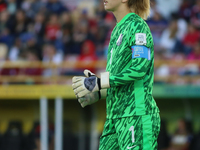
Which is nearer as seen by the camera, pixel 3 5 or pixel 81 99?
pixel 81 99

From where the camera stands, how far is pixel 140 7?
4684 millimetres

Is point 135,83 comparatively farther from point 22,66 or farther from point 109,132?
point 22,66

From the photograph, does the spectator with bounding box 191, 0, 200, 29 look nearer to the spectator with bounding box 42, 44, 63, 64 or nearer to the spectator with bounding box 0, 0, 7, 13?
the spectator with bounding box 42, 44, 63, 64

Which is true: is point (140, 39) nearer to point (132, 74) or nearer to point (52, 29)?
point (132, 74)

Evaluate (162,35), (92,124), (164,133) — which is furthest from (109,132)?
(92,124)

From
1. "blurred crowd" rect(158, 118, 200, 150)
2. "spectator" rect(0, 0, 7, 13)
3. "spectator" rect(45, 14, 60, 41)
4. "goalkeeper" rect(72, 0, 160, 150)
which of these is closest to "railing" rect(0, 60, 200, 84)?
"blurred crowd" rect(158, 118, 200, 150)

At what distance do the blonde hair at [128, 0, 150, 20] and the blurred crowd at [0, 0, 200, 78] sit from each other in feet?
22.0

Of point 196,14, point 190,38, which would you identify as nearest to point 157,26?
point 190,38

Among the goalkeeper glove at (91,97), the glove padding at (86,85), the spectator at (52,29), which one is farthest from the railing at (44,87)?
the glove padding at (86,85)

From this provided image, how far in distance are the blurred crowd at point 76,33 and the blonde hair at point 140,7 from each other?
6.71m

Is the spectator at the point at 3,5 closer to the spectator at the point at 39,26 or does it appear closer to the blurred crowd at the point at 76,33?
the blurred crowd at the point at 76,33

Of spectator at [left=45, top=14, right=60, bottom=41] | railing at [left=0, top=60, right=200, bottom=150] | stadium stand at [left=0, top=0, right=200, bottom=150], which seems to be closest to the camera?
stadium stand at [left=0, top=0, right=200, bottom=150]

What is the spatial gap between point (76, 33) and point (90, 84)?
8.68m

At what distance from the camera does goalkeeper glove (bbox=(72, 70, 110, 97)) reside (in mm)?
4270
